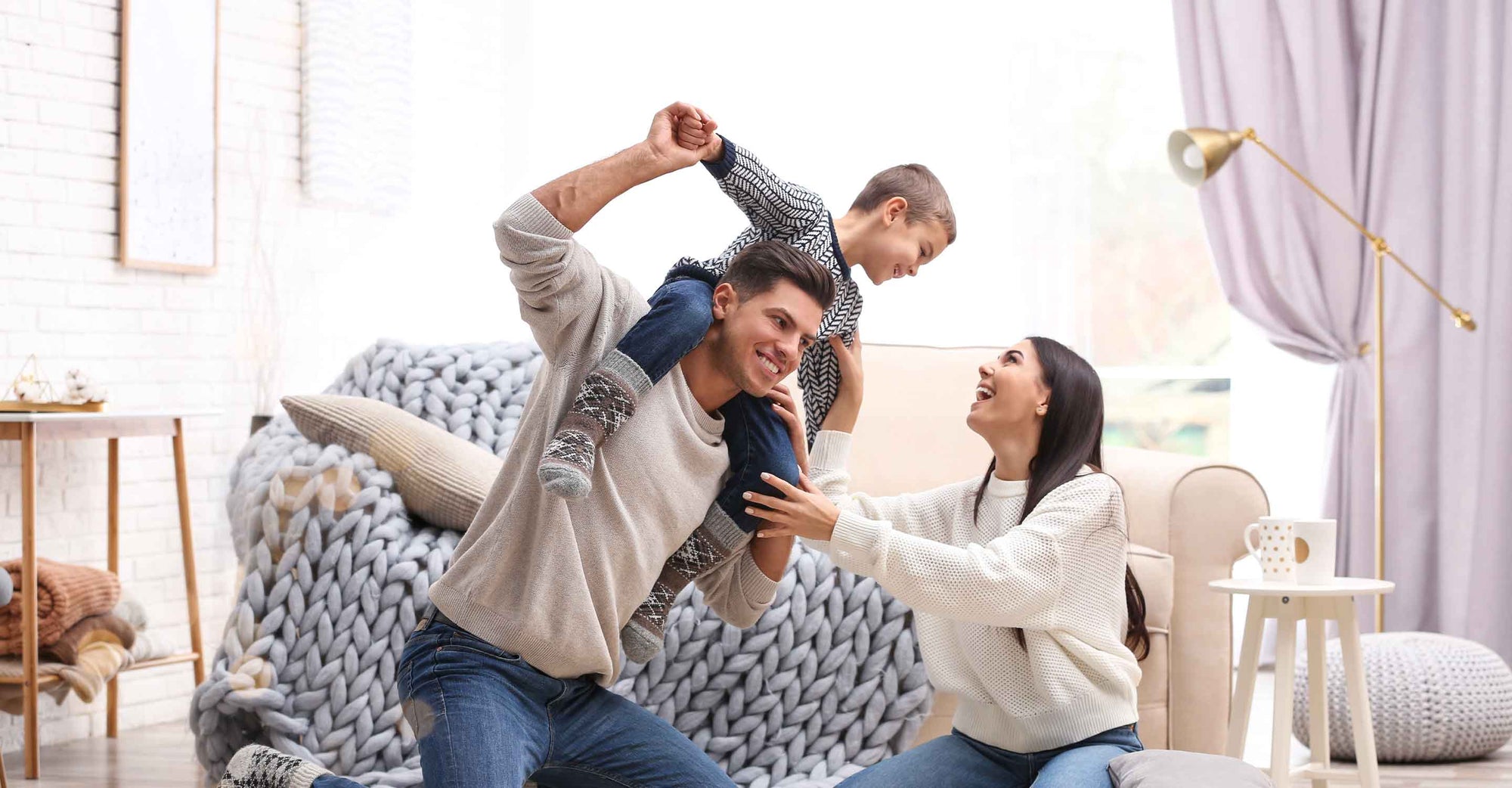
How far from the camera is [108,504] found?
3668mm

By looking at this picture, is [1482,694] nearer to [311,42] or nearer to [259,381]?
[259,381]

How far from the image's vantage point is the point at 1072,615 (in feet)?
6.44

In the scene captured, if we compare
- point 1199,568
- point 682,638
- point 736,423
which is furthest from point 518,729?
point 1199,568

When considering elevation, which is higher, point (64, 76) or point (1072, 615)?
point (64, 76)

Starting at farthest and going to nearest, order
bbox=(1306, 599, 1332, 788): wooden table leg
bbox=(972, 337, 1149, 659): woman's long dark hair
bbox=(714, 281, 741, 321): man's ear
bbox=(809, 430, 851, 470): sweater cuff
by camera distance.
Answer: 1. bbox=(1306, 599, 1332, 788): wooden table leg
2. bbox=(809, 430, 851, 470): sweater cuff
3. bbox=(972, 337, 1149, 659): woman's long dark hair
4. bbox=(714, 281, 741, 321): man's ear

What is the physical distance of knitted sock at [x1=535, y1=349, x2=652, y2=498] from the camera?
1.52 metres

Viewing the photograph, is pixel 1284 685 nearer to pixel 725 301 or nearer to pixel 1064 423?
pixel 1064 423

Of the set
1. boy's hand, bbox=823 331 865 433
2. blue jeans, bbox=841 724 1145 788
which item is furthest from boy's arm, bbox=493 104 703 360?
blue jeans, bbox=841 724 1145 788

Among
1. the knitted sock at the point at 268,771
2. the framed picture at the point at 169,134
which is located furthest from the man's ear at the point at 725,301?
the framed picture at the point at 169,134

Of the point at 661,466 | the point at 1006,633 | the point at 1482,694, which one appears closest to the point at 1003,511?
the point at 1006,633

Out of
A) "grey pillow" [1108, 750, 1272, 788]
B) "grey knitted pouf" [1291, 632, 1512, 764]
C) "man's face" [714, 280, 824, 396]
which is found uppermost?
"man's face" [714, 280, 824, 396]

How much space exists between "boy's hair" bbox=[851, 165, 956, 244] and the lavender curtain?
2.33 metres

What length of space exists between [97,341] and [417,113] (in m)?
1.55

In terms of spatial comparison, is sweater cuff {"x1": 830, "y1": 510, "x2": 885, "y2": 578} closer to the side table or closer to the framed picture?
the side table
